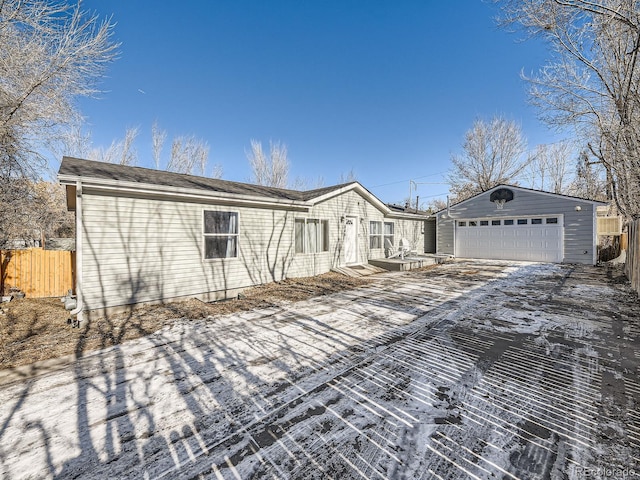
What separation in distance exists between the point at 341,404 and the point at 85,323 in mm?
4985

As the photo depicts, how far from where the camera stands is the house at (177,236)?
5230 millimetres

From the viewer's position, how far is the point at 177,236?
6324mm

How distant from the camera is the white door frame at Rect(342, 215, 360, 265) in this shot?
11109 millimetres

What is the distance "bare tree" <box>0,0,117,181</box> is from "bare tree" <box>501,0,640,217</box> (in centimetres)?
960

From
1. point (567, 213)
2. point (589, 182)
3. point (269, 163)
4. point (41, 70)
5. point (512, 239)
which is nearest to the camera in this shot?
point (41, 70)

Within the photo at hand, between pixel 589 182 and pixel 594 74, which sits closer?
pixel 594 74

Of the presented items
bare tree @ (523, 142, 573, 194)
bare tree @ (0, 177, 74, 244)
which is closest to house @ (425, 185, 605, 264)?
bare tree @ (523, 142, 573, 194)

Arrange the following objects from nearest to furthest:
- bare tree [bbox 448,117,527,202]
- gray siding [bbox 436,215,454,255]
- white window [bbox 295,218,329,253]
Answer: white window [bbox 295,218,329,253] < gray siding [bbox 436,215,454,255] < bare tree [bbox 448,117,527,202]

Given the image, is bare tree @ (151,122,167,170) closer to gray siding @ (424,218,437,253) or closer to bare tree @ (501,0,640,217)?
gray siding @ (424,218,437,253)

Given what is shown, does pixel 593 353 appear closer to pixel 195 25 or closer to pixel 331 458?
pixel 331 458

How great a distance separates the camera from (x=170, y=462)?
193cm

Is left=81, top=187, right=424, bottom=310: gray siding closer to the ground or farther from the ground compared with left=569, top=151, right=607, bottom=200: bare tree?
closer to the ground

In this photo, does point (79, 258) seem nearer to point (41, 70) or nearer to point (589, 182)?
point (41, 70)

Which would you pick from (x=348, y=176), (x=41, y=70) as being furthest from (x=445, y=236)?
(x=41, y=70)
